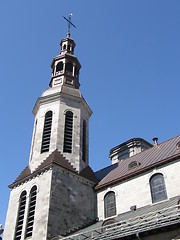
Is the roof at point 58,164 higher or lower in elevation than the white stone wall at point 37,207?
higher

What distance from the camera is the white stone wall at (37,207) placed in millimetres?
18344

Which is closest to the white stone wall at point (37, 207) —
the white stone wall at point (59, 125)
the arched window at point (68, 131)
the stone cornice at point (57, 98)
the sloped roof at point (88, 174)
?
the white stone wall at point (59, 125)

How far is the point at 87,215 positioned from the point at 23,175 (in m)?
5.73

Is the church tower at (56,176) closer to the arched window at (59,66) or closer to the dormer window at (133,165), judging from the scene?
the arched window at (59,66)

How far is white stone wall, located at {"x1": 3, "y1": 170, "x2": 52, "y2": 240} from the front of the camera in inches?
722

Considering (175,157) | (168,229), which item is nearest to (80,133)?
(175,157)

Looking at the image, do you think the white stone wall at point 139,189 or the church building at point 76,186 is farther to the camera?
the white stone wall at point 139,189

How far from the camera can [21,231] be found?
1988 cm

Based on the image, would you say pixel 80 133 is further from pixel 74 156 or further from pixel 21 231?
pixel 21 231

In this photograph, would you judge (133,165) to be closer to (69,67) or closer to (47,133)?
(47,133)

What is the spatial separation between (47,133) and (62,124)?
4.69 feet

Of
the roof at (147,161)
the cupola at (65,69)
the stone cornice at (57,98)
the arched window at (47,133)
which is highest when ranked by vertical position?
the cupola at (65,69)

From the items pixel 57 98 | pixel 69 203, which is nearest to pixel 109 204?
pixel 69 203

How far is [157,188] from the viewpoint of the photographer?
18.9 m
